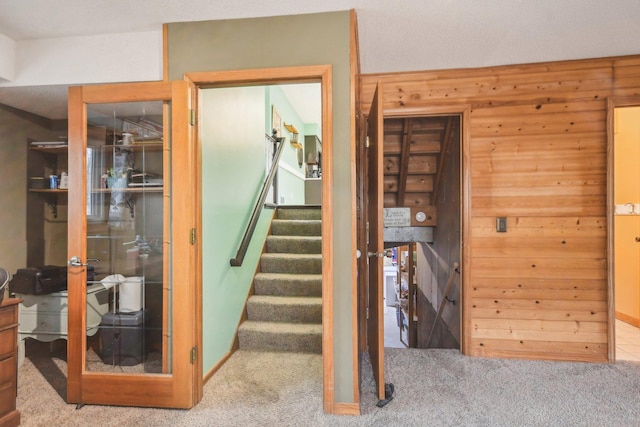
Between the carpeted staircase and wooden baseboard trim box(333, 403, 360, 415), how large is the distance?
2.68 ft

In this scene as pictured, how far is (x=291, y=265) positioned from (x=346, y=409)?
170 centimetres

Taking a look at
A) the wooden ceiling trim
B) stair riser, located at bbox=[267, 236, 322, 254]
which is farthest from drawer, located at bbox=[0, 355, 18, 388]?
the wooden ceiling trim

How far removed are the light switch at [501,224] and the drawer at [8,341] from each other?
11.0 feet

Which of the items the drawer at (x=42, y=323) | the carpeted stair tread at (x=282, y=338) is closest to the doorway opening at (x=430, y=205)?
the carpeted stair tread at (x=282, y=338)

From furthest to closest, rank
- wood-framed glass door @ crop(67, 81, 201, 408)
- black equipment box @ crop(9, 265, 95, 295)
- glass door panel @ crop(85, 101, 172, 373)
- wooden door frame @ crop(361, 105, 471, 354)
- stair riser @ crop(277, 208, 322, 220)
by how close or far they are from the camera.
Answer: stair riser @ crop(277, 208, 322, 220), wooden door frame @ crop(361, 105, 471, 354), black equipment box @ crop(9, 265, 95, 295), glass door panel @ crop(85, 101, 172, 373), wood-framed glass door @ crop(67, 81, 201, 408)

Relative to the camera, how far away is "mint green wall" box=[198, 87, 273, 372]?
7.52ft

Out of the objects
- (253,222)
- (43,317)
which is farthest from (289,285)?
(43,317)

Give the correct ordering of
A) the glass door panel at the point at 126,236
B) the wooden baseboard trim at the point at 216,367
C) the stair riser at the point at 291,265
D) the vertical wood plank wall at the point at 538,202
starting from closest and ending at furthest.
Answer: the glass door panel at the point at 126,236 < the wooden baseboard trim at the point at 216,367 < the vertical wood plank wall at the point at 538,202 < the stair riser at the point at 291,265

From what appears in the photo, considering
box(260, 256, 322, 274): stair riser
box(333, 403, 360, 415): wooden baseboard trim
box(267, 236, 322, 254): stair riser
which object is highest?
box(267, 236, 322, 254): stair riser

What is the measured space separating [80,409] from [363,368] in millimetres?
1904

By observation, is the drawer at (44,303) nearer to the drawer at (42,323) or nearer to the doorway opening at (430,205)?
the drawer at (42,323)

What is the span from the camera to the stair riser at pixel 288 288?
308 cm

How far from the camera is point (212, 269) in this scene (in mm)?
2385

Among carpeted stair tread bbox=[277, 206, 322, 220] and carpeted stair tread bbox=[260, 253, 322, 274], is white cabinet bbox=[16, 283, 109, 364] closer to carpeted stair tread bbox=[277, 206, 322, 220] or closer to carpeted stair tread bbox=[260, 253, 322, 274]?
carpeted stair tread bbox=[260, 253, 322, 274]
